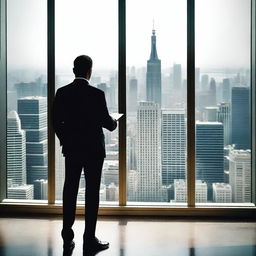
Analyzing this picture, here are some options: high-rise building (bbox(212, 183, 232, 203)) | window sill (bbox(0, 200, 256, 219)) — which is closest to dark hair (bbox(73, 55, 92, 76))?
window sill (bbox(0, 200, 256, 219))

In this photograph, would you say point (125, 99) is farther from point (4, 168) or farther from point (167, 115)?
point (4, 168)

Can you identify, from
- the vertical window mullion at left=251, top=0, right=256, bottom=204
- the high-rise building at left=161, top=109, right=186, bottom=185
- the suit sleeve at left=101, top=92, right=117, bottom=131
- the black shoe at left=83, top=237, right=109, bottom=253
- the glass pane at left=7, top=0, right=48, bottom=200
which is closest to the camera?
the suit sleeve at left=101, top=92, right=117, bottom=131

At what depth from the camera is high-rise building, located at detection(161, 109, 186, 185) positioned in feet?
15.1

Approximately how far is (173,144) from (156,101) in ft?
1.50

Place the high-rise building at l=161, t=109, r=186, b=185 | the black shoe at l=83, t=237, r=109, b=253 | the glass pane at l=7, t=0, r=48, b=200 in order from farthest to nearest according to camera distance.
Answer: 1. the glass pane at l=7, t=0, r=48, b=200
2. the high-rise building at l=161, t=109, r=186, b=185
3. the black shoe at l=83, t=237, r=109, b=253

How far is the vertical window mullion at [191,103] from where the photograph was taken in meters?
4.54

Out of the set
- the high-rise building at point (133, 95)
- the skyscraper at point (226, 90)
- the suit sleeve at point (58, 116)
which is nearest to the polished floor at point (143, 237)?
the suit sleeve at point (58, 116)

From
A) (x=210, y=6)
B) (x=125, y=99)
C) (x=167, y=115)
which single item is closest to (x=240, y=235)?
(x=167, y=115)

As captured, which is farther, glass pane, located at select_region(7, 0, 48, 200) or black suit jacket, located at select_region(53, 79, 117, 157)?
glass pane, located at select_region(7, 0, 48, 200)

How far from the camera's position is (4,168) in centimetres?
475

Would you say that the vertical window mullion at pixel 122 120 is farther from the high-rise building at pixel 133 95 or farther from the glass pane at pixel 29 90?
the glass pane at pixel 29 90

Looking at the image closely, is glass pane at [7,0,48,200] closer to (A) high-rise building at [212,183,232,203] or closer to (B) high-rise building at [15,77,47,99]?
(B) high-rise building at [15,77,47,99]

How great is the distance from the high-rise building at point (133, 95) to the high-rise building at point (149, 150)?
6 cm

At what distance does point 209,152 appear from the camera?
4.59 m
